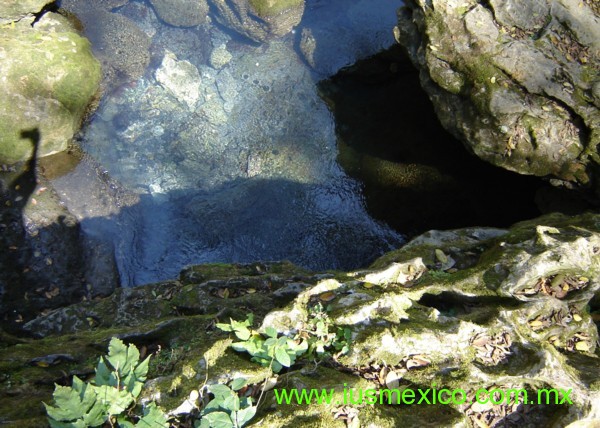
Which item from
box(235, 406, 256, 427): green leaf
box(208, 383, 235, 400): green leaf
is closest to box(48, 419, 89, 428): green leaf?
box(208, 383, 235, 400): green leaf

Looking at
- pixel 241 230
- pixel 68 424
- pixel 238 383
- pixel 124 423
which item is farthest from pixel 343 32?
pixel 68 424

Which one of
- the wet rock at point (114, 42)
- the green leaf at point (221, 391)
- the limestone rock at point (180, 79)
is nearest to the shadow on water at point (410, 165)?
the limestone rock at point (180, 79)

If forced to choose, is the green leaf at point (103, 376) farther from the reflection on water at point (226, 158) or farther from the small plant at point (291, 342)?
the reflection on water at point (226, 158)

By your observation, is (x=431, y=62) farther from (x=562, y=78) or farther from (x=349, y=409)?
(x=349, y=409)

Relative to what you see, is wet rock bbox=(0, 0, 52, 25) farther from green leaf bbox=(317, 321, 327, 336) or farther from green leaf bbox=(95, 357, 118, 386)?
green leaf bbox=(317, 321, 327, 336)

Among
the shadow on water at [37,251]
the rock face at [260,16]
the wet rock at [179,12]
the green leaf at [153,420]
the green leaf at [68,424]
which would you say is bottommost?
the shadow on water at [37,251]

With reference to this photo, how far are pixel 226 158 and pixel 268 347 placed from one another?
5.59 metres

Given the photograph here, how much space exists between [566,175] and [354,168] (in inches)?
134

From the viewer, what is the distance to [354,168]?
8242 mm

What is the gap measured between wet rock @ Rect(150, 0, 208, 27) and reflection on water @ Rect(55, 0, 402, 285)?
0.17 meters

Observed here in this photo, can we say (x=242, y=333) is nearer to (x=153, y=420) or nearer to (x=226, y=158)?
(x=153, y=420)

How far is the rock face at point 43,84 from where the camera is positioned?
727 cm

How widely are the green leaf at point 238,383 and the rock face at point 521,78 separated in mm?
5233

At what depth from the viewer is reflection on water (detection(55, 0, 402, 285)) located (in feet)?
24.9
